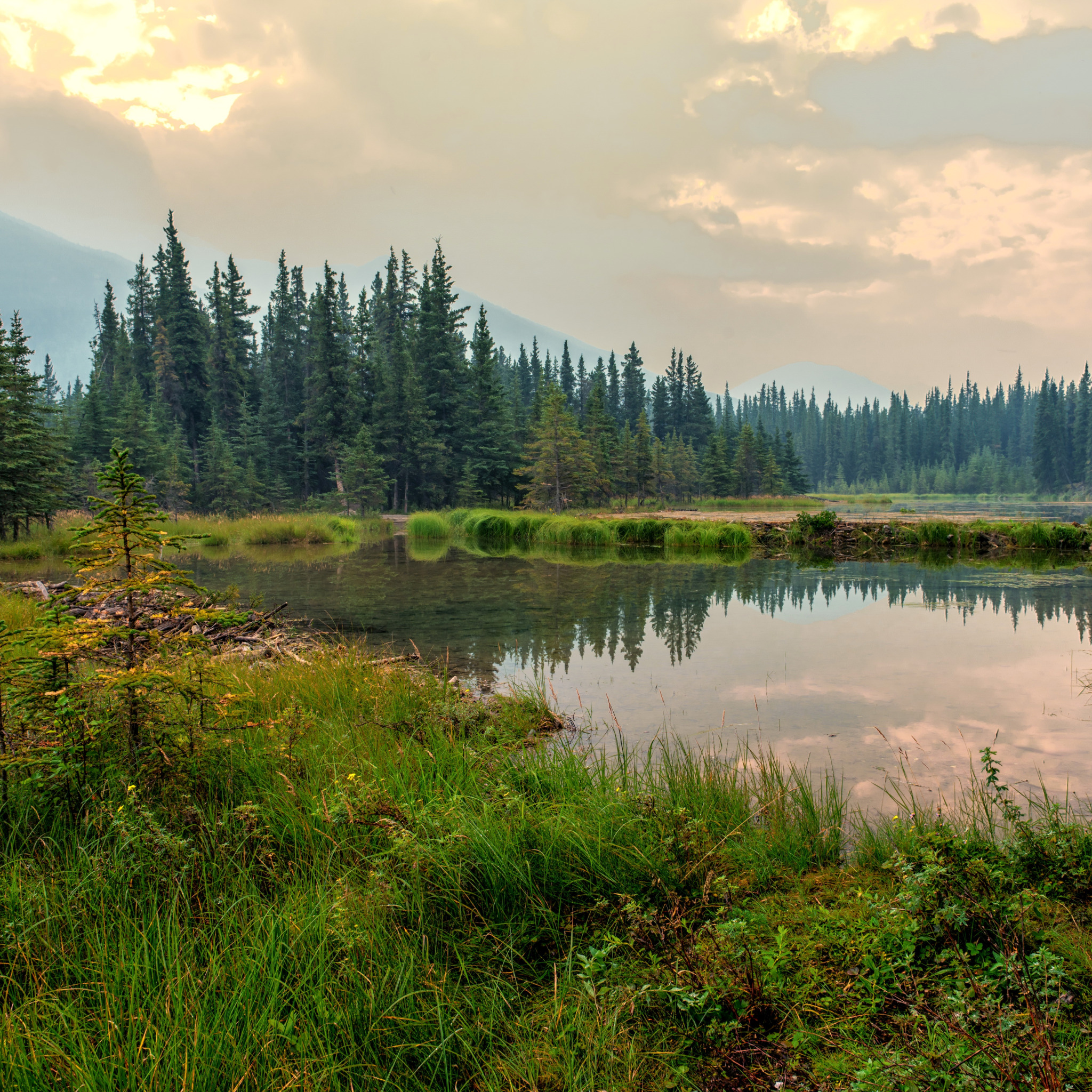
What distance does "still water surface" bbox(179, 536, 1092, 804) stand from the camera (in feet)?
20.8

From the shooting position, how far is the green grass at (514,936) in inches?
82.5

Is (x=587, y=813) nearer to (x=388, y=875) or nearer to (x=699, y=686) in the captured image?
(x=388, y=875)

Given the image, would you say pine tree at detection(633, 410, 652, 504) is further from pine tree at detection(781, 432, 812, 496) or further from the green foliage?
the green foliage

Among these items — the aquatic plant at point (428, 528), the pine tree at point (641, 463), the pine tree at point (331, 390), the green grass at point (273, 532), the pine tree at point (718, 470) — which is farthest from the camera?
the pine tree at point (718, 470)

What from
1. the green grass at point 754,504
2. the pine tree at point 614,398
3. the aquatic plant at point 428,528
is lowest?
the aquatic plant at point 428,528

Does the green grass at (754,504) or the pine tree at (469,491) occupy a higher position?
the pine tree at (469,491)

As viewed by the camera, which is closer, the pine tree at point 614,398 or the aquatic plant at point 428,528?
the aquatic plant at point 428,528

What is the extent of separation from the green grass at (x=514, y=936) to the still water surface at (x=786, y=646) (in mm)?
1945

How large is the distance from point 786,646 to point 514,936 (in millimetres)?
8315

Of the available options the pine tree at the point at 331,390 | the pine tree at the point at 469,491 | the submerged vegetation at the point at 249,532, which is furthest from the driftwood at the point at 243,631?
the pine tree at the point at 331,390

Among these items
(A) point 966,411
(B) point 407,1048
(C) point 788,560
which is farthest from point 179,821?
(A) point 966,411

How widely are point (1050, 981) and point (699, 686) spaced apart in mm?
5982

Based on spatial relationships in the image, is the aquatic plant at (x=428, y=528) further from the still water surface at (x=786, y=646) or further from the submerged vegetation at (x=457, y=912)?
the submerged vegetation at (x=457, y=912)

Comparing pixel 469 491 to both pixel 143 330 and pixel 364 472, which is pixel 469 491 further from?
pixel 143 330
